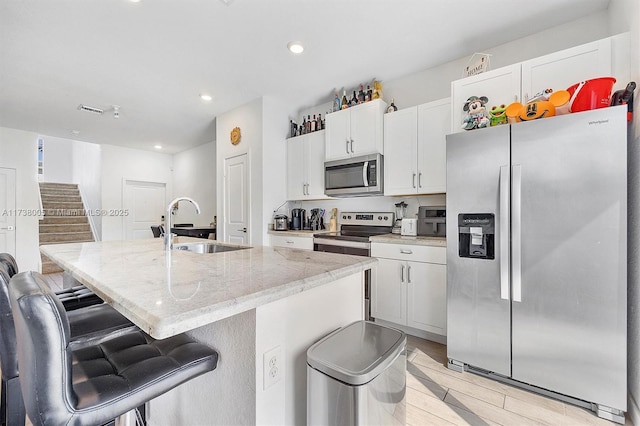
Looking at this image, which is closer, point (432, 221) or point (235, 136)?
point (432, 221)

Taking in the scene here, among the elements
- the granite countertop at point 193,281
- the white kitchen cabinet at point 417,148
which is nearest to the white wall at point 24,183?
the granite countertop at point 193,281

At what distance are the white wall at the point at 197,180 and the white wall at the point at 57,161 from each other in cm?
411

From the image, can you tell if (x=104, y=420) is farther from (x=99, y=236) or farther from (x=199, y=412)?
(x=99, y=236)

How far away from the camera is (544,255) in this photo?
5.49 ft

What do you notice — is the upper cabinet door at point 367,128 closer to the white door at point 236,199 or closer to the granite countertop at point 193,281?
the white door at point 236,199

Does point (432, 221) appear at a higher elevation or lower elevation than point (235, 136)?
lower

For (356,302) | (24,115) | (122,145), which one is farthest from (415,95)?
(122,145)

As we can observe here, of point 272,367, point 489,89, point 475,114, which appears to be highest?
point 489,89

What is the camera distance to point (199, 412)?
1075mm

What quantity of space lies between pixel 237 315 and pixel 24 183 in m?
6.43

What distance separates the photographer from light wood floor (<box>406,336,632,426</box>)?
4.97ft

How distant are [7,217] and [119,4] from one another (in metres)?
5.00

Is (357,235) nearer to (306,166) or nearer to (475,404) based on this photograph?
(306,166)

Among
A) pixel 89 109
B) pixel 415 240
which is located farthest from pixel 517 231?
pixel 89 109
